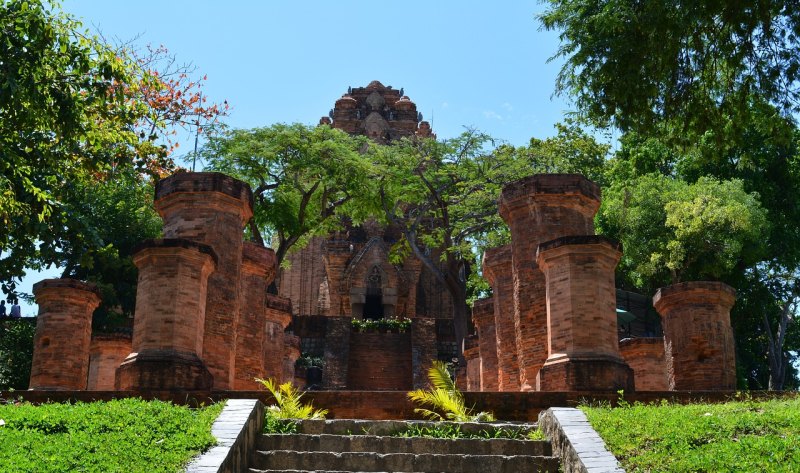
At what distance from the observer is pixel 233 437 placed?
32.3ft

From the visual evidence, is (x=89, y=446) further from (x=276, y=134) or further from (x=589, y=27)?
(x=276, y=134)

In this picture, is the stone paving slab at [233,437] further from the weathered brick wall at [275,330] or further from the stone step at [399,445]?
the weathered brick wall at [275,330]

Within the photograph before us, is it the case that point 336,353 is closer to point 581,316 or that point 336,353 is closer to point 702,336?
point 702,336

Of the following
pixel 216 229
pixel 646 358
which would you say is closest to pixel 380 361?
pixel 646 358

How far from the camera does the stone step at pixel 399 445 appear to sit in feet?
35.5

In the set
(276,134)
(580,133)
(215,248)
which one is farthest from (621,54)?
(580,133)

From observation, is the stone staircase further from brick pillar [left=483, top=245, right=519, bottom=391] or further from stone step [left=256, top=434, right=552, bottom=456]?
brick pillar [left=483, top=245, right=519, bottom=391]

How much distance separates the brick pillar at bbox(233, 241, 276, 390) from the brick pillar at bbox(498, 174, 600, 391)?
205 inches

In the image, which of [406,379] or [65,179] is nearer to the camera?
[65,179]

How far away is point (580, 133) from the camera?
37375 millimetres

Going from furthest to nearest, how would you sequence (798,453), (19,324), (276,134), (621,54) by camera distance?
1. (19,324)
2. (276,134)
3. (621,54)
4. (798,453)

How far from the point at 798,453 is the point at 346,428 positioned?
186 inches

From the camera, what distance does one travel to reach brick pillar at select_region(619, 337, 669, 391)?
2152cm

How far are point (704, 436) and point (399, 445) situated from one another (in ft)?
9.97
